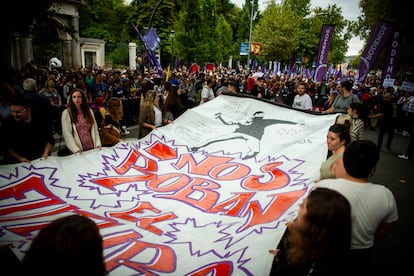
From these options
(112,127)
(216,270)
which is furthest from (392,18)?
(216,270)

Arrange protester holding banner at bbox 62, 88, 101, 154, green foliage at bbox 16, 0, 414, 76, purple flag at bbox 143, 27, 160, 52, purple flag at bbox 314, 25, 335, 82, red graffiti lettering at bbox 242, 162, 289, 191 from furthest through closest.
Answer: green foliage at bbox 16, 0, 414, 76
purple flag at bbox 314, 25, 335, 82
purple flag at bbox 143, 27, 160, 52
protester holding banner at bbox 62, 88, 101, 154
red graffiti lettering at bbox 242, 162, 289, 191

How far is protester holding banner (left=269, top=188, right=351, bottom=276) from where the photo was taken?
175 centimetres

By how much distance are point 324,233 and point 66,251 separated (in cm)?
143

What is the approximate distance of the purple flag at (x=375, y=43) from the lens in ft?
37.9

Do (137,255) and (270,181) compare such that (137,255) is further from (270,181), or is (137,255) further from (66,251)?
(270,181)

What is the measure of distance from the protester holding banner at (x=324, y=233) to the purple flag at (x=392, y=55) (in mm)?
13244

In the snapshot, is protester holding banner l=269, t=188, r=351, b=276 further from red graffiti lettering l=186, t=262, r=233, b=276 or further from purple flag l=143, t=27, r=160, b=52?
purple flag l=143, t=27, r=160, b=52

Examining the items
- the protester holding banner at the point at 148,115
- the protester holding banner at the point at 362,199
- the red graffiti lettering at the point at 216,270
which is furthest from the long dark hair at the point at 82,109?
the protester holding banner at the point at 362,199

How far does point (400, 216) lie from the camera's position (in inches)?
215

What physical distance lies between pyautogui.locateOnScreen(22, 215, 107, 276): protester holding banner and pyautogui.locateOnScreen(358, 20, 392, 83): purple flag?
42.4 ft

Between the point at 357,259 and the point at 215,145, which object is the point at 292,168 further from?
the point at 357,259

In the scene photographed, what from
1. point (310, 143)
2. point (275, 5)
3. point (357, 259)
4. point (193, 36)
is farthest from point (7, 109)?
point (275, 5)

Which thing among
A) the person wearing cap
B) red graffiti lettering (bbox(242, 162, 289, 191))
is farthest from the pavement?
the person wearing cap

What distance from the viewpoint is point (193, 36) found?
3797 cm
